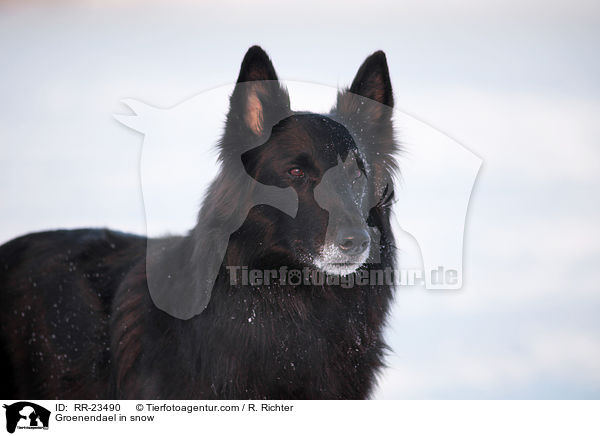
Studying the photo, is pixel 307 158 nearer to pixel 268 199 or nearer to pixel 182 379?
pixel 268 199

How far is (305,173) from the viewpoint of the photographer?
3.33 m

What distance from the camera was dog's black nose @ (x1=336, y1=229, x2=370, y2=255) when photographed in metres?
3.13

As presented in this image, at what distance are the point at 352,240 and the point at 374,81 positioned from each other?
1139 millimetres

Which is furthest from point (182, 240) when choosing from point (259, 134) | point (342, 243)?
point (342, 243)

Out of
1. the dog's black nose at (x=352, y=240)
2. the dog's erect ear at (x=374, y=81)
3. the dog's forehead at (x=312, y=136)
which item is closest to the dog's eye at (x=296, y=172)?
the dog's forehead at (x=312, y=136)

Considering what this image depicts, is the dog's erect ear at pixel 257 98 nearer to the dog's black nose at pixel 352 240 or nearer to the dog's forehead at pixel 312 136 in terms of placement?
the dog's forehead at pixel 312 136

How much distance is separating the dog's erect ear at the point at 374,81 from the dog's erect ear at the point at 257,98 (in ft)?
1.74

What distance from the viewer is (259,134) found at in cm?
341
